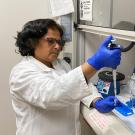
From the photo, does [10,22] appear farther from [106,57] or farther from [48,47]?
[106,57]

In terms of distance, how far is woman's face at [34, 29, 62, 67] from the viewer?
1302mm

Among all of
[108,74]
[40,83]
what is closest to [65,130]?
[40,83]

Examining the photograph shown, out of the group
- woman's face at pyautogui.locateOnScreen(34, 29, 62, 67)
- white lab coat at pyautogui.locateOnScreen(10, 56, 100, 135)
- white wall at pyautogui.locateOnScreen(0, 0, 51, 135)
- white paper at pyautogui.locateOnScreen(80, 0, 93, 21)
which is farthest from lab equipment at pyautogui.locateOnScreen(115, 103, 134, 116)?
white wall at pyautogui.locateOnScreen(0, 0, 51, 135)

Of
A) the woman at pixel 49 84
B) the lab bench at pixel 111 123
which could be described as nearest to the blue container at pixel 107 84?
the woman at pixel 49 84

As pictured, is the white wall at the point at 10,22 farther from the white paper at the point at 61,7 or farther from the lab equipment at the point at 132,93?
the lab equipment at the point at 132,93

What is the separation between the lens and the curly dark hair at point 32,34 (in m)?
1.32

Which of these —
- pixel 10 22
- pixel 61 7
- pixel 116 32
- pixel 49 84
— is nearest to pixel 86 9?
pixel 61 7

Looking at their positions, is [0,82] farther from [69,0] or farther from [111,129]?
[111,129]

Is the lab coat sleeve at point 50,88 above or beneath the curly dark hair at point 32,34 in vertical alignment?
beneath

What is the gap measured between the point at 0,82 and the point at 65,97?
3.22 ft

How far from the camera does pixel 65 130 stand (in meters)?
1.34

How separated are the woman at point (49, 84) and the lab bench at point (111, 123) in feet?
0.13

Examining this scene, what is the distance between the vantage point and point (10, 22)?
1868mm

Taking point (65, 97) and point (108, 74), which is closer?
point (65, 97)
